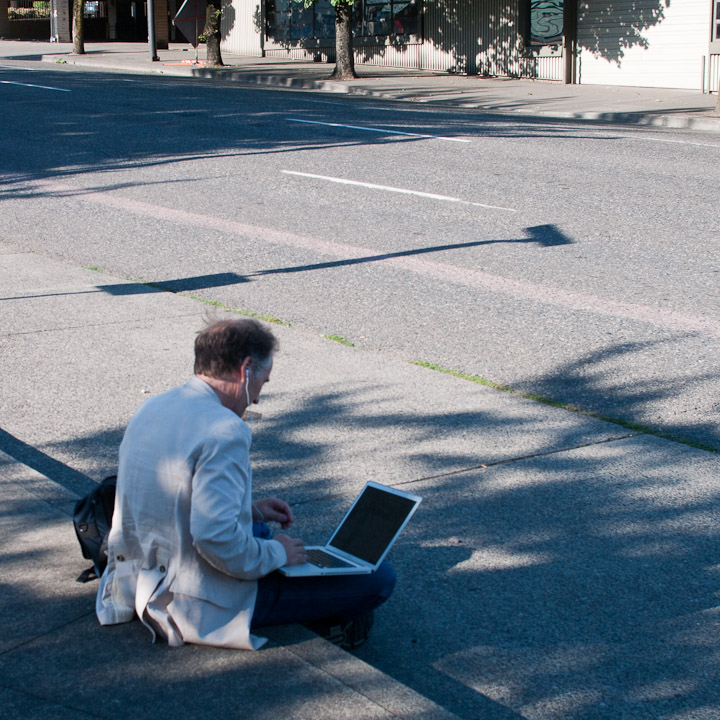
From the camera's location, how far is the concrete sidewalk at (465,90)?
2044 cm

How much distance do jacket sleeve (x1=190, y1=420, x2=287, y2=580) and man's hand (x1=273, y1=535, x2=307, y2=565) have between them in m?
0.19

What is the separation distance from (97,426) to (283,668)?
2.68 metres

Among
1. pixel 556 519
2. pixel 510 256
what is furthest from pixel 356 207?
pixel 556 519

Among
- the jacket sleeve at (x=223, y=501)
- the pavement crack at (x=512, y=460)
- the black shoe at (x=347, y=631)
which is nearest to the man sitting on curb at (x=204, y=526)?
the jacket sleeve at (x=223, y=501)

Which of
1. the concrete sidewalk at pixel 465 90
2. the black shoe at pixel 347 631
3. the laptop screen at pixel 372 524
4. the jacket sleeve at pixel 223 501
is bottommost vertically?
the black shoe at pixel 347 631

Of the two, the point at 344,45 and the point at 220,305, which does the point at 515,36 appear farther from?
the point at 220,305

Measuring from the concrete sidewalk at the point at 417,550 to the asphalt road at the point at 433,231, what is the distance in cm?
69

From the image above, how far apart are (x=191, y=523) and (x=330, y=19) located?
34.5 meters

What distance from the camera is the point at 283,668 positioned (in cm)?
295

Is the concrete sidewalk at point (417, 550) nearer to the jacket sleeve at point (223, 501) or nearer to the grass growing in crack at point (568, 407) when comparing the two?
the grass growing in crack at point (568, 407)

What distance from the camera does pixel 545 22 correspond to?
93.8 feet

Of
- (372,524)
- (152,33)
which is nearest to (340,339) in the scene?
(372,524)

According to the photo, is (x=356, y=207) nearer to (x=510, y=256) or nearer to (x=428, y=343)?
(x=510, y=256)

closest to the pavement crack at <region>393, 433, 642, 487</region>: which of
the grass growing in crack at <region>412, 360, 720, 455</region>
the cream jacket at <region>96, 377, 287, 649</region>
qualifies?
the grass growing in crack at <region>412, 360, 720, 455</region>
